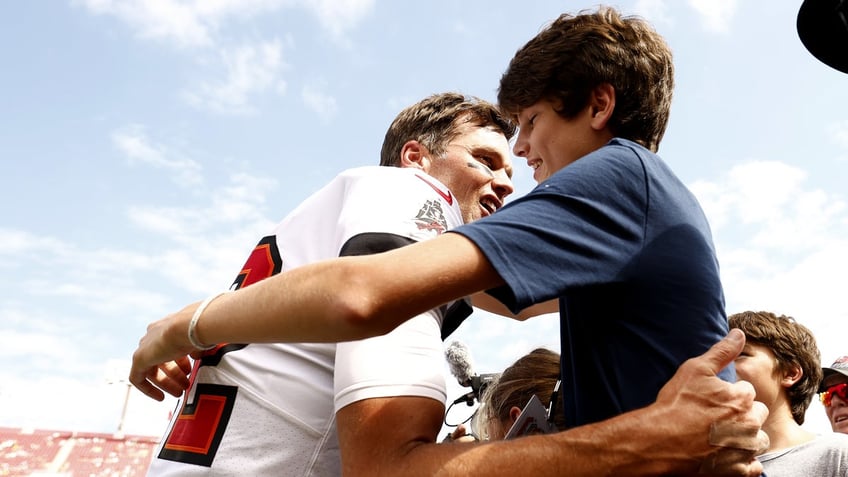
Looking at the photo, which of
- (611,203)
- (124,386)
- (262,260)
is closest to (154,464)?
(262,260)

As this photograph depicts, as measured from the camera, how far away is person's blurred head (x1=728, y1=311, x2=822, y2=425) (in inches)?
150

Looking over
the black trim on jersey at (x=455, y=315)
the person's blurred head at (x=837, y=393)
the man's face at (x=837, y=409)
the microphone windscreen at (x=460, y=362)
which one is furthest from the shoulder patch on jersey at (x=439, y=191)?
the man's face at (x=837, y=409)

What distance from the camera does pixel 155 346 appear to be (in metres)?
1.64

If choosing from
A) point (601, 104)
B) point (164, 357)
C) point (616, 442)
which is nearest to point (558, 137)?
point (601, 104)

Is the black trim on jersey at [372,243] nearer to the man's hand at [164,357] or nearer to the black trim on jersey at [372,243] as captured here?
the black trim on jersey at [372,243]

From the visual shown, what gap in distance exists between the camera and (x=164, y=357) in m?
1.65

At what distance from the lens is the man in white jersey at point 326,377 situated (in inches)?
56.6

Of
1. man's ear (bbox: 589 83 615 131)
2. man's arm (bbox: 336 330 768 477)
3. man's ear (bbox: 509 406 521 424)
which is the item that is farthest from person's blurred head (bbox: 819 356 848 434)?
man's arm (bbox: 336 330 768 477)

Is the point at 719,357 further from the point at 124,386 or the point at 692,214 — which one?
the point at 124,386

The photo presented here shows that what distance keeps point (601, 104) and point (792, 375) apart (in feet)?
8.53

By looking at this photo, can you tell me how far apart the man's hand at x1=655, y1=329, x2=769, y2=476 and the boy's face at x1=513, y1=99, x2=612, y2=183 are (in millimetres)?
757

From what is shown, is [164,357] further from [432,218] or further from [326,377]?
[432,218]

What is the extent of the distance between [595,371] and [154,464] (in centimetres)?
109

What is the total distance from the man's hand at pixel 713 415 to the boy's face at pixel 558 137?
757 mm
